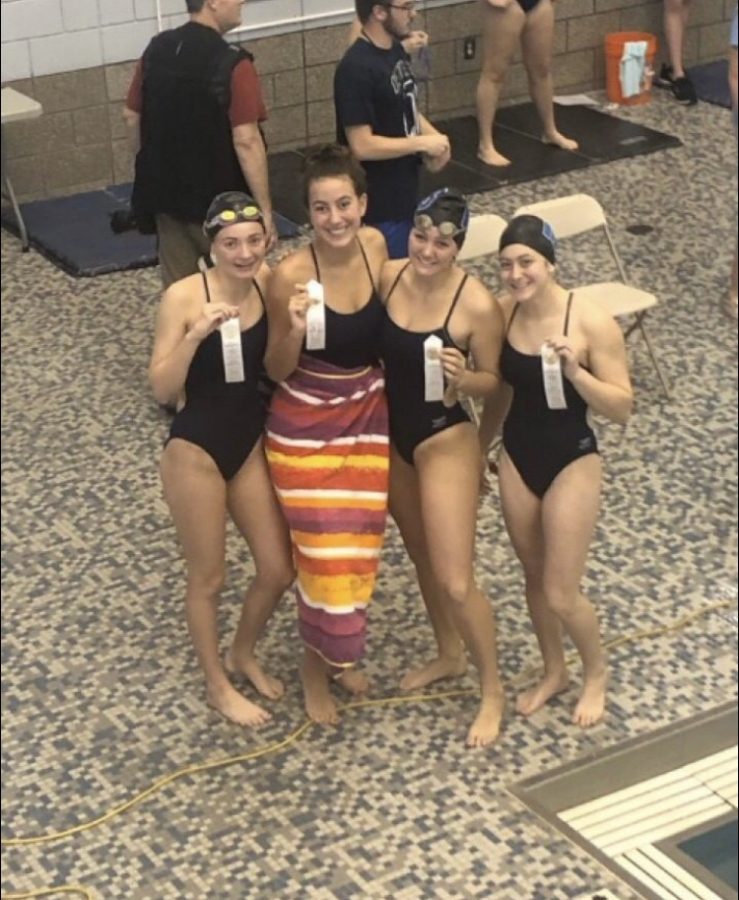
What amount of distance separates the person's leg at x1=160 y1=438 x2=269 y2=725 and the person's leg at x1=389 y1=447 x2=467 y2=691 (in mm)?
417

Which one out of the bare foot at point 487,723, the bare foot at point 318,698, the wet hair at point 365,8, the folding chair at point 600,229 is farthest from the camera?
the bare foot at point 318,698

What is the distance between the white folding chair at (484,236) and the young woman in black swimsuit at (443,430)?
43cm

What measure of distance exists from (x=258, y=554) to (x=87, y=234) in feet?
3.02

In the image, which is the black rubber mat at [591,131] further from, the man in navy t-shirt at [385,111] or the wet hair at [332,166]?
the wet hair at [332,166]

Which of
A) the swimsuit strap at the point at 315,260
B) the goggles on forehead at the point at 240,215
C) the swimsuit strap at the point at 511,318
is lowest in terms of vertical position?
the swimsuit strap at the point at 511,318

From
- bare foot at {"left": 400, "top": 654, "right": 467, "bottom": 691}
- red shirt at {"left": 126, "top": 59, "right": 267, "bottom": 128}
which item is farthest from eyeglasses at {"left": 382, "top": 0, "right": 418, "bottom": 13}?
bare foot at {"left": 400, "top": 654, "right": 467, "bottom": 691}

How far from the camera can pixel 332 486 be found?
11.3 feet

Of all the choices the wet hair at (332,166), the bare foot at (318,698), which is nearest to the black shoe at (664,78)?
the wet hair at (332,166)

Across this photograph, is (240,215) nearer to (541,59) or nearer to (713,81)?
(541,59)

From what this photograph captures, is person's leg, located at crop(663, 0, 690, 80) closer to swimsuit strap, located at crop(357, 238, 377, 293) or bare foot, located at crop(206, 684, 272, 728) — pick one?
swimsuit strap, located at crop(357, 238, 377, 293)

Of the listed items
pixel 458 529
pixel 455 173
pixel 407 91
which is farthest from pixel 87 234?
pixel 458 529

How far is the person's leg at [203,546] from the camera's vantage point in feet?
11.1

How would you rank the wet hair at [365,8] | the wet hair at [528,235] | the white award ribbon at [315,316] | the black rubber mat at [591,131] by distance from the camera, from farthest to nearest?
the wet hair at [528,235], the white award ribbon at [315,316], the black rubber mat at [591,131], the wet hair at [365,8]

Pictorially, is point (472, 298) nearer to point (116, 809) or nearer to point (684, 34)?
point (684, 34)
